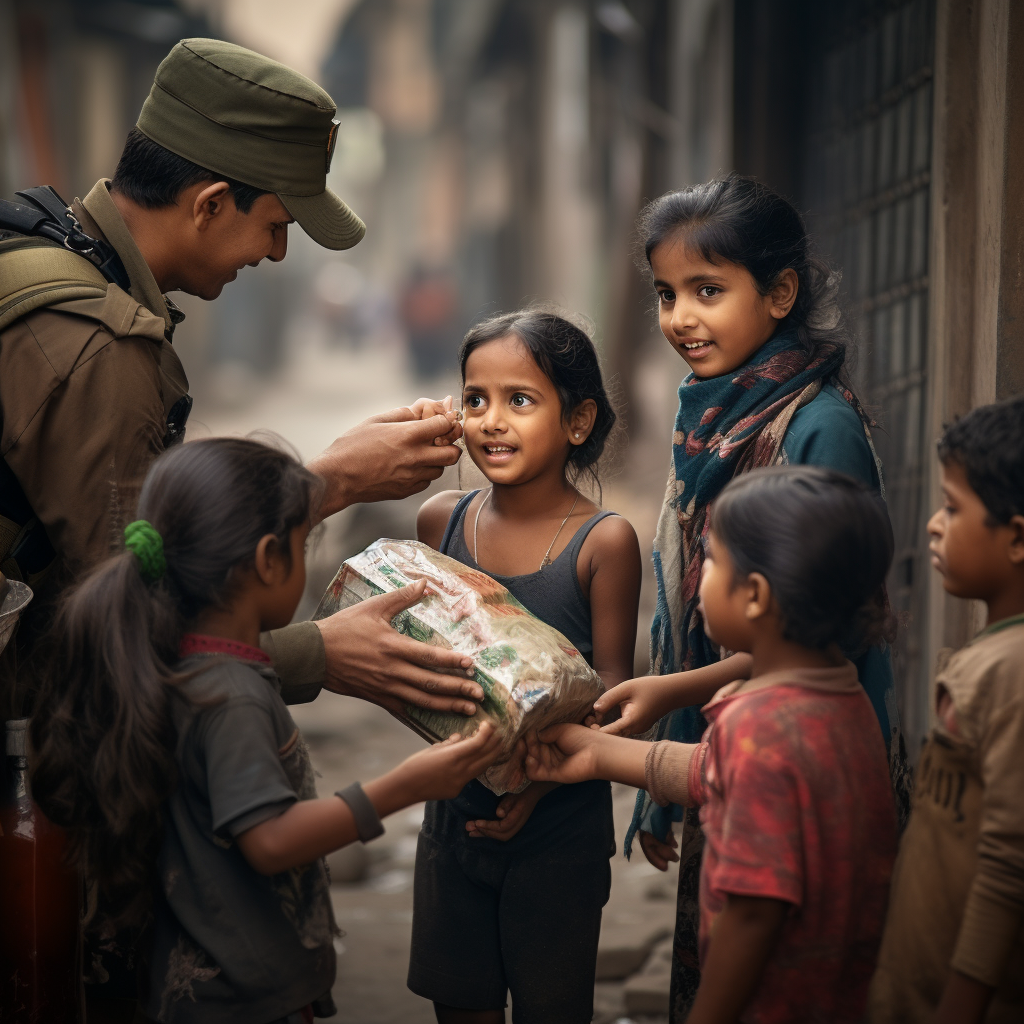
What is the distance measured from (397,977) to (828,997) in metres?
2.35

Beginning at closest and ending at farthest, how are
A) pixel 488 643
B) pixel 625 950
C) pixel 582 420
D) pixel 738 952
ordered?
1. pixel 738 952
2. pixel 488 643
3. pixel 582 420
4. pixel 625 950

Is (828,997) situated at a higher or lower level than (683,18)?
lower

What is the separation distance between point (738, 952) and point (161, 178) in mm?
2036

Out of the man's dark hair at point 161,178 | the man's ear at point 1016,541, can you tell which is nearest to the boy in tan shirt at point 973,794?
the man's ear at point 1016,541

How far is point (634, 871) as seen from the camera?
461cm

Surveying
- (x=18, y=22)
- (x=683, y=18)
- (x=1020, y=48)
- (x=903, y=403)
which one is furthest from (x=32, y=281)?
(x=18, y=22)

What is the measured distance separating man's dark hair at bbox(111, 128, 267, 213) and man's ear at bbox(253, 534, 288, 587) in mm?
1058

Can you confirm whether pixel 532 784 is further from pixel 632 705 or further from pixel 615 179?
pixel 615 179

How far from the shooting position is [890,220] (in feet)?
14.6

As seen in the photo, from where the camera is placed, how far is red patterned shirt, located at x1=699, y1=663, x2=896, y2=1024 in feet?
5.57

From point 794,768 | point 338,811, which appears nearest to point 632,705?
point 794,768

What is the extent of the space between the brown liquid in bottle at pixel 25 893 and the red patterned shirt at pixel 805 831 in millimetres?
1234

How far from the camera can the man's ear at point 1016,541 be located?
5.60 feet

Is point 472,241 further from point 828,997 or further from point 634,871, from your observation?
point 828,997
